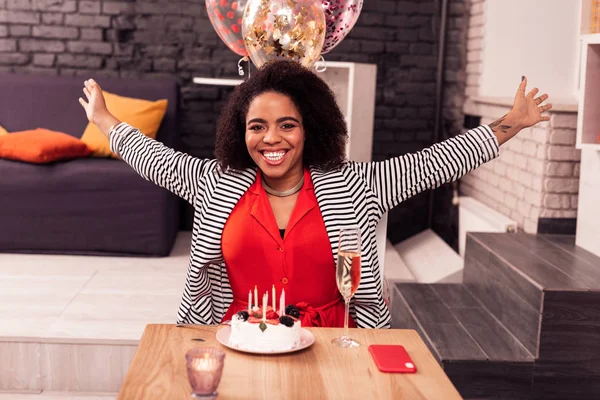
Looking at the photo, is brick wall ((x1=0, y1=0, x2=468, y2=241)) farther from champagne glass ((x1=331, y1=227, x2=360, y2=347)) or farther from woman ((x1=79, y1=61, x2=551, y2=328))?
champagne glass ((x1=331, y1=227, x2=360, y2=347))

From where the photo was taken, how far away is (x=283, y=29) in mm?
2357

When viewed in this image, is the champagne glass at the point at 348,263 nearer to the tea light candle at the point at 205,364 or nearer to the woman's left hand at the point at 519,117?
the tea light candle at the point at 205,364

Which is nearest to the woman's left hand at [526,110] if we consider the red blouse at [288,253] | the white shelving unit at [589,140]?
the red blouse at [288,253]

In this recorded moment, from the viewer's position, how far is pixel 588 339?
263 cm

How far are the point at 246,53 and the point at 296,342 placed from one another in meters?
1.35

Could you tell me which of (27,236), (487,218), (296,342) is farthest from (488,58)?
(296,342)

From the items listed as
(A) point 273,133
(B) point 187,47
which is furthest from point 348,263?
(B) point 187,47

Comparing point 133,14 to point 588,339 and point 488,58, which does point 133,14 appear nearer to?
point 488,58

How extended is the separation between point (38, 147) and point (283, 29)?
2.27m

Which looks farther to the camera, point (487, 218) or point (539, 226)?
point (487, 218)

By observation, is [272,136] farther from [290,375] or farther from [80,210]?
[80,210]

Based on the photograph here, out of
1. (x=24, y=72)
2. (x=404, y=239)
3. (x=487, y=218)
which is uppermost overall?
(x=24, y=72)

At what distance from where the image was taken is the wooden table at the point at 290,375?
53.3 inches

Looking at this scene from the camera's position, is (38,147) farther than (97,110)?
Yes
